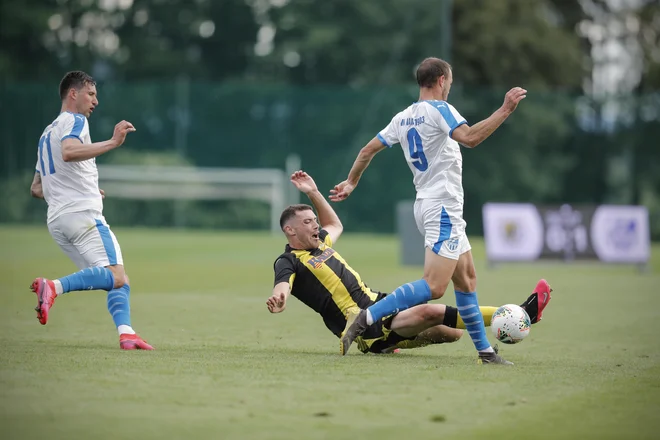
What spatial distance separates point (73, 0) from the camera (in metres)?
32.2

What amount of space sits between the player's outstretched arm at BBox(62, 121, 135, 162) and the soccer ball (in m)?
2.94

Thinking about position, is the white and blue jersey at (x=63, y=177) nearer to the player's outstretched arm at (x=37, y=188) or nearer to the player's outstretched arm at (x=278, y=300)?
the player's outstretched arm at (x=37, y=188)

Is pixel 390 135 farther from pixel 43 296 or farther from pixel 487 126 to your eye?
pixel 43 296

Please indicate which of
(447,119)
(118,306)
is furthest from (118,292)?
(447,119)

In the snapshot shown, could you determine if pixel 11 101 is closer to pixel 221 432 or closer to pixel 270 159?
pixel 270 159

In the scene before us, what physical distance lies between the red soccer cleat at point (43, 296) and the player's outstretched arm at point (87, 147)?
2.95 feet

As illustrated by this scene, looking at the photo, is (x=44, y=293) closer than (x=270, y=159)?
Yes

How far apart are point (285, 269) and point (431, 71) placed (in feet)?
5.56

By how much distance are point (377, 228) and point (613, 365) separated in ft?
70.1

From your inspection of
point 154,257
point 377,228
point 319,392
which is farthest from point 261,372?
point 377,228

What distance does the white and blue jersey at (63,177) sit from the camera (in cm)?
797

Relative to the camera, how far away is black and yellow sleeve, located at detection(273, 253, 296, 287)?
24.3ft

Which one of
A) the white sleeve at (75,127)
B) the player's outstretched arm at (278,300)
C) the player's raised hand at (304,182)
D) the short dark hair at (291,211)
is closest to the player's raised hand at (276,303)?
the player's outstretched arm at (278,300)

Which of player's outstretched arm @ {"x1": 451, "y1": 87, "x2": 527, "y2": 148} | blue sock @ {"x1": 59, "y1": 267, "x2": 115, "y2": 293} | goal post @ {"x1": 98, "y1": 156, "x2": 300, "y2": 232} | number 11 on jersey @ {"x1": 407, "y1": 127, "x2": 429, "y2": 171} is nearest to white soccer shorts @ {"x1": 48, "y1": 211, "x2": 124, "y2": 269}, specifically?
blue sock @ {"x1": 59, "y1": 267, "x2": 115, "y2": 293}
